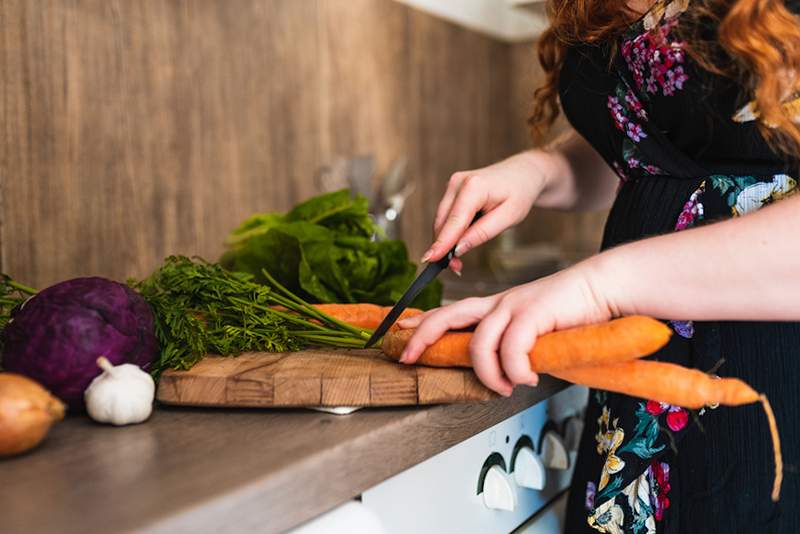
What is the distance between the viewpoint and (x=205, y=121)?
5.09 ft

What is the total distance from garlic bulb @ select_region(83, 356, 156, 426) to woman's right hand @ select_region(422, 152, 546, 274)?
31 centimetres

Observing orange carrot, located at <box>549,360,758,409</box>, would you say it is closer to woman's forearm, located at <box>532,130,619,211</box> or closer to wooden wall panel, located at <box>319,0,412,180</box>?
woman's forearm, located at <box>532,130,619,211</box>

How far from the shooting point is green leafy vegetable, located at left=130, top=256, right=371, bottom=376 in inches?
32.3

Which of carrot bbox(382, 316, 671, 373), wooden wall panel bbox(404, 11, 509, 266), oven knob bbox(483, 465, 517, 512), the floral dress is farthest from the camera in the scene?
wooden wall panel bbox(404, 11, 509, 266)

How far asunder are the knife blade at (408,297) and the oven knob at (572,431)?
37 cm

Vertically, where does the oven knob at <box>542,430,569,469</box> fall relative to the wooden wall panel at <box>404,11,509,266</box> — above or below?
below

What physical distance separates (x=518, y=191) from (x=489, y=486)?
0.34 m

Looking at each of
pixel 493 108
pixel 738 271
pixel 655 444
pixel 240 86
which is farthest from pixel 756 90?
pixel 493 108

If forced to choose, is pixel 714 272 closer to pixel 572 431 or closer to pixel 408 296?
pixel 408 296

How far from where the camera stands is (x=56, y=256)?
126cm

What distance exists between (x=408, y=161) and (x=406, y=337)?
4.96 ft

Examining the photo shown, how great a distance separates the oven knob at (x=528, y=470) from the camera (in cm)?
94

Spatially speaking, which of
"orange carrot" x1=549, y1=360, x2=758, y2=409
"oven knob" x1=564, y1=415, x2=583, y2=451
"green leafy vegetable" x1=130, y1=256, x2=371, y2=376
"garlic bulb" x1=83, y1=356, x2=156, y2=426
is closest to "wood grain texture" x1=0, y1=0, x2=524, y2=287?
"green leafy vegetable" x1=130, y1=256, x2=371, y2=376

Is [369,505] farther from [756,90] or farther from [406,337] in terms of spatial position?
[756,90]
